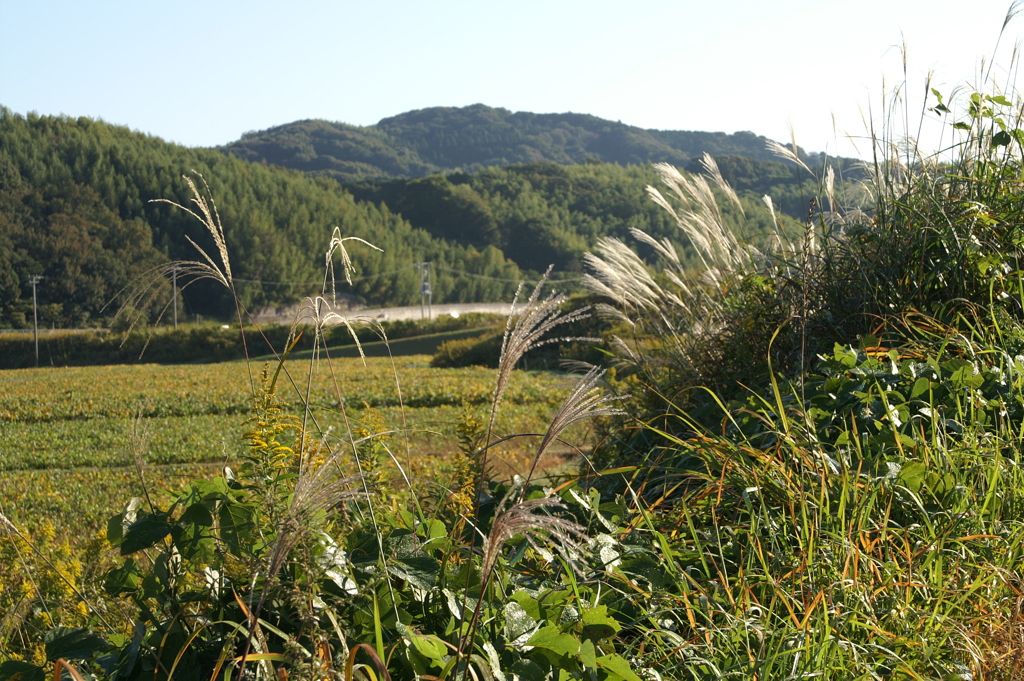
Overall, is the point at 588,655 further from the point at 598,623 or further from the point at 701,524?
the point at 701,524

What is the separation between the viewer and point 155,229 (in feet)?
201

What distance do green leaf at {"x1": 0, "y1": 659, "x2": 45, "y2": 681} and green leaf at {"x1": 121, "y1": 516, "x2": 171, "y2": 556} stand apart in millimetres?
215

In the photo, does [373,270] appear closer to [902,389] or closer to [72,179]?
[72,179]

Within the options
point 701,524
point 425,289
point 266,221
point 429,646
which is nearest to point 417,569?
point 429,646

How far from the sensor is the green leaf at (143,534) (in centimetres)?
134

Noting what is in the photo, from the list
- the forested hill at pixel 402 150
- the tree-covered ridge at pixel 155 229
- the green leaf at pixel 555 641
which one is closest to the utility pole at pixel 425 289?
the tree-covered ridge at pixel 155 229

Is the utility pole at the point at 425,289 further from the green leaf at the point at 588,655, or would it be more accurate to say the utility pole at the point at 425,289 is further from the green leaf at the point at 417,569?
the green leaf at the point at 588,655

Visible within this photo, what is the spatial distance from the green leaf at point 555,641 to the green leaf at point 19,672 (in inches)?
31.3

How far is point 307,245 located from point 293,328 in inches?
2740

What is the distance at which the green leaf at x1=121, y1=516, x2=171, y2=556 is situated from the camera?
4.39 ft

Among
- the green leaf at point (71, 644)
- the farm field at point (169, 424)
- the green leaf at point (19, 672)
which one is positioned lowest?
the farm field at point (169, 424)

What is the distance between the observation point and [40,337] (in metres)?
37.5

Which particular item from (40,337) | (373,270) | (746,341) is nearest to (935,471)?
(746,341)

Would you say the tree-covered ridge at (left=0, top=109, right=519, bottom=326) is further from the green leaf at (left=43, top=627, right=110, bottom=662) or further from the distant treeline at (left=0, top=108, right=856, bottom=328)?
the green leaf at (left=43, top=627, right=110, bottom=662)
